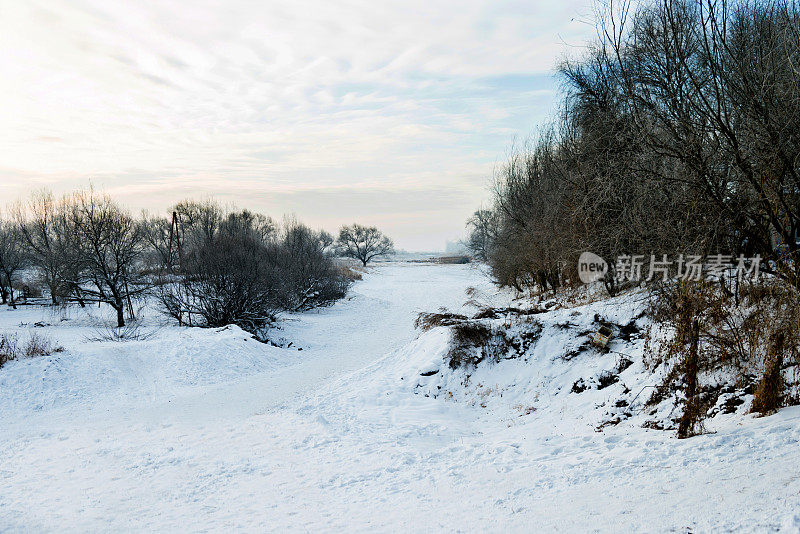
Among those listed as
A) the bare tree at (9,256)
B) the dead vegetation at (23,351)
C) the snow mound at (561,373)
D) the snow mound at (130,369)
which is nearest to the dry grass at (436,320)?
the snow mound at (561,373)

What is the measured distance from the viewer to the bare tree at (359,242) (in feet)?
248

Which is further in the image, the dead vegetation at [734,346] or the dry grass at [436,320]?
the dry grass at [436,320]

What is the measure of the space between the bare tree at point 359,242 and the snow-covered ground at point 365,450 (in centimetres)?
6257

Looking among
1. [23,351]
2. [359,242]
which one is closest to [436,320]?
[23,351]

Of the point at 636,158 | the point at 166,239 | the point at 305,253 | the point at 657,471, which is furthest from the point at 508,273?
the point at 166,239

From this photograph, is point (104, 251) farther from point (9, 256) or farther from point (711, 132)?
point (711, 132)

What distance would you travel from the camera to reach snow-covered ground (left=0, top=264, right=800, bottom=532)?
4.21 metres

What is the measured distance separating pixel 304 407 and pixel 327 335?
35.4 feet

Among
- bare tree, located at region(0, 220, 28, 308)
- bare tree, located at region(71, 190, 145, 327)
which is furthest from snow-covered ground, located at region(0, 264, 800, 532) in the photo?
bare tree, located at region(0, 220, 28, 308)

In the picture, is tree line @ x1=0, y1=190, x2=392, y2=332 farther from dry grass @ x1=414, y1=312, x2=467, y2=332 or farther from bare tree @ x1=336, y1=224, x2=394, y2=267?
bare tree @ x1=336, y1=224, x2=394, y2=267

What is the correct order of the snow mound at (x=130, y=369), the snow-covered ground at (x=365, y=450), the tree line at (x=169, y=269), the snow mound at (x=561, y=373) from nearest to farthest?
the snow-covered ground at (x=365, y=450) → the snow mound at (x=561, y=373) → the snow mound at (x=130, y=369) → the tree line at (x=169, y=269)

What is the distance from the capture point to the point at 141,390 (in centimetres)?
1100

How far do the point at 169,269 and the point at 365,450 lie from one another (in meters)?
20.3

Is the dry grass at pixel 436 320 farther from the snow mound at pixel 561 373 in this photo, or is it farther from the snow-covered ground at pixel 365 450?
the snow mound at pixel 561 373
